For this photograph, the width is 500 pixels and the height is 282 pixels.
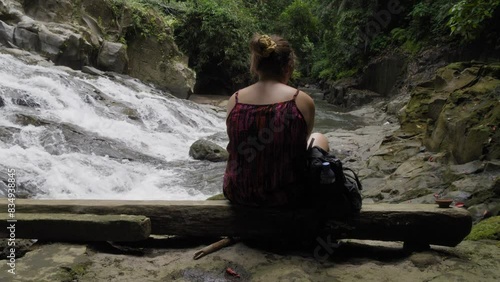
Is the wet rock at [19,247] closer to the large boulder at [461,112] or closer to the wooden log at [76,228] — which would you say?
the wooden log at [76,228]

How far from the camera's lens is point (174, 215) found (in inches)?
112

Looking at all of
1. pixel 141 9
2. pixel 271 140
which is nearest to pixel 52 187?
pixel 271 140

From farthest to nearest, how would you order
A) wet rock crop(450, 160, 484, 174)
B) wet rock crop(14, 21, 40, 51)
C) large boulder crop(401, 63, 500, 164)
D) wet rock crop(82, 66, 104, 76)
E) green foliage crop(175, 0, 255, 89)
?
green foliage crop(175, 0, 255, 89)
wet rock crop(82, 66, 104, 76)
wet rock crop(14, 21, 40, 51)
large boulder crop(401, 63, 500, 164)
wet rock crop(450, 160, 484, 174)

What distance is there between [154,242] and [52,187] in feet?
10.9

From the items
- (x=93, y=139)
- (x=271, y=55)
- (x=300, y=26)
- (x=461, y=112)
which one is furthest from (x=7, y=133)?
(x=300, y=26)

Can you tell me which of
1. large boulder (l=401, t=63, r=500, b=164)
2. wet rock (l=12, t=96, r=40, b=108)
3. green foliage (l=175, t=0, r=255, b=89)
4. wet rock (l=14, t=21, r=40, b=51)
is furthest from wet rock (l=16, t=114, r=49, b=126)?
green foliage (l=175, t=0, r=255, b=89)

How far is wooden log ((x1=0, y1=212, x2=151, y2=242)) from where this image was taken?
263 cm

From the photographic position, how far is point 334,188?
8.52 feet

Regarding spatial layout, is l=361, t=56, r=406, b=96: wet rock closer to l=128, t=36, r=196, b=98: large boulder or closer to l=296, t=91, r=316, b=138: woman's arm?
l=128, t=36, r=196, b=98: large boulder

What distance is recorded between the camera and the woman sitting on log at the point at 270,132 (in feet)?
8.43

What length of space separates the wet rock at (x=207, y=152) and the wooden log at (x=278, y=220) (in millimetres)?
5532

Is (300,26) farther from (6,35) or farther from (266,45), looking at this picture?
(266,45)

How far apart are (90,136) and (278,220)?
20.0 feet

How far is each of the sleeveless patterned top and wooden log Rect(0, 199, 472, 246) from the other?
0.13 metres
